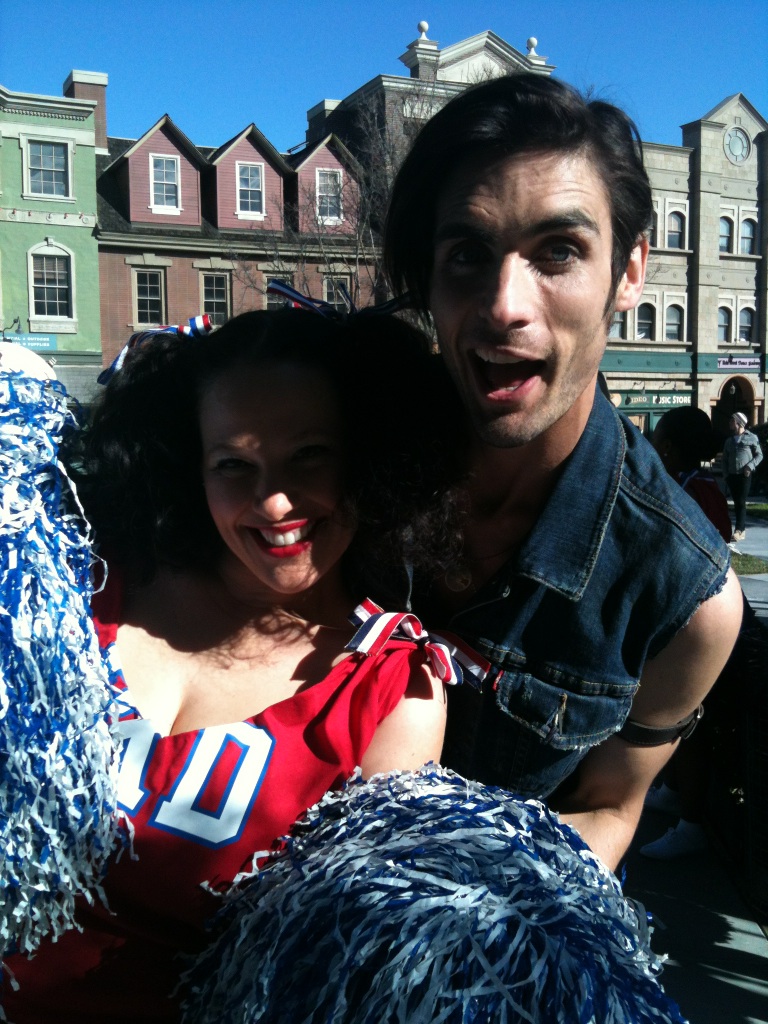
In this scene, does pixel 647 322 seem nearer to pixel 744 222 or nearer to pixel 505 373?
pixel 744 222

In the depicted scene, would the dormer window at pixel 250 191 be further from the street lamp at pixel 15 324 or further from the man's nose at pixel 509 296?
the man's nose at pixel 509 296

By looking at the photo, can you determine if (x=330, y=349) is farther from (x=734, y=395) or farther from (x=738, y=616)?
(x=734, y=395)

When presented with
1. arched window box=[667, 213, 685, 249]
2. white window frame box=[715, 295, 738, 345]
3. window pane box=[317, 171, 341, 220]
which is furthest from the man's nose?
white window frame box=[715, 295, 738, 345]

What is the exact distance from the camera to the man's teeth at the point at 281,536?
1.67 metres

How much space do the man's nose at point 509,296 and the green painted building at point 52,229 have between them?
21.3 meters

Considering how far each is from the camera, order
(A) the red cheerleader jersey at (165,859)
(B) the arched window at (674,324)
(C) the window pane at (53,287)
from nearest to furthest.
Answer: (A) the red cheerleader jersey at (165,859), (C) the window pane at (53,287), (B) the arched window at (674,324)

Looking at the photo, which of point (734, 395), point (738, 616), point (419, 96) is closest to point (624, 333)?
point (734, 395)

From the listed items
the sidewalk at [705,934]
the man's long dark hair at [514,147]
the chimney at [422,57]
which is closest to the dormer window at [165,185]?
the chimney at [422,57]

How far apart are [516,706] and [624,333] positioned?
29204 millimetres

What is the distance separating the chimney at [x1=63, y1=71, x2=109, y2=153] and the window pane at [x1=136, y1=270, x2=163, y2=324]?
3.66 metres

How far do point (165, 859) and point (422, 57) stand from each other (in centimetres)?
2323

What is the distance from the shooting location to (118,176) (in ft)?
76.5

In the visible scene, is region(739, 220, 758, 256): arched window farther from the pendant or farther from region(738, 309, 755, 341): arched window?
the pendant

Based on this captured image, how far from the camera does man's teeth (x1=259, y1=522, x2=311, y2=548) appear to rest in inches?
65.6
